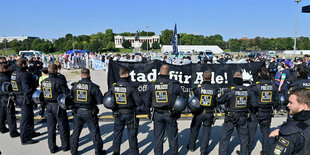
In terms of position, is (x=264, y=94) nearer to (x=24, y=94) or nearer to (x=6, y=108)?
(x=24, y=94)

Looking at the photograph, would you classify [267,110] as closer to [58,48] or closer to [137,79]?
[137,79]

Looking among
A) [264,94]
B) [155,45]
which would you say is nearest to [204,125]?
[264,94]

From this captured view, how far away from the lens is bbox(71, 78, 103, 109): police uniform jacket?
15.9 ft

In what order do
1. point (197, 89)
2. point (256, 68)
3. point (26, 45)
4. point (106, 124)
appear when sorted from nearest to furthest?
point (197, 89) → point (106, 124) → point (256, 68) → point (26, 45)

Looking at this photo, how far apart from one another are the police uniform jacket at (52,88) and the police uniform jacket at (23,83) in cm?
80

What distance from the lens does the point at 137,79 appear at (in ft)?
28.3

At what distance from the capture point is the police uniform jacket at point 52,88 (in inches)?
206

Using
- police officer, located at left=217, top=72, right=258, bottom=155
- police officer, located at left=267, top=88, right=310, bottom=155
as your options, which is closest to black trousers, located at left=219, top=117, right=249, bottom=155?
police officer, located at left=217, top=72, right=258, bottom=155

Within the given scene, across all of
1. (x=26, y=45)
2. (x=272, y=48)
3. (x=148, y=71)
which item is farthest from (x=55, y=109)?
(x=272, y=48)

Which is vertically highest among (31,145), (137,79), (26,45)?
(26,45)

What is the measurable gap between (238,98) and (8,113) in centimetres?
621

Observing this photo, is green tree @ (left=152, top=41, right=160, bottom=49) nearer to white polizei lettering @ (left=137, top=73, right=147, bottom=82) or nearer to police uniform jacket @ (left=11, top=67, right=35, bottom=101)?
white polizei lettering @ (left=137, top=73, right=147, bottom=82)

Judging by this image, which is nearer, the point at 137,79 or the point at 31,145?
the point at 31,145

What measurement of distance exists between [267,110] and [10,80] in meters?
7.12
